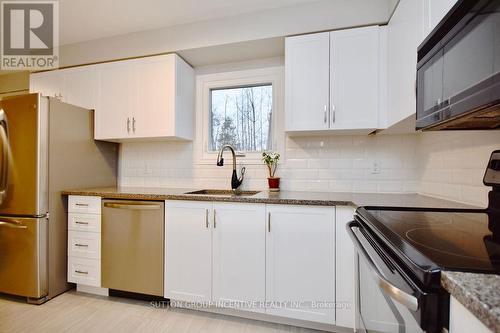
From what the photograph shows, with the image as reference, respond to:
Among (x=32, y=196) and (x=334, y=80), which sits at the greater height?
(x=334, y=80)

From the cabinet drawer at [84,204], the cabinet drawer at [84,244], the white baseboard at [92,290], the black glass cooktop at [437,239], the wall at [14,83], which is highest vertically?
the wall at [14,83]

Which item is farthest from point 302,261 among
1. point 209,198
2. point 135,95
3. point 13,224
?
point 13,224

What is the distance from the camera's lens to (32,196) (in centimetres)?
195

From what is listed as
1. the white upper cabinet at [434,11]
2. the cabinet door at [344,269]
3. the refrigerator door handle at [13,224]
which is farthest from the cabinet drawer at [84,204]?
the white upper cabinet at [434,11]

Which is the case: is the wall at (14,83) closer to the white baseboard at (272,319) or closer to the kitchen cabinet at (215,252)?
the kitchen cabinet at (215,252)

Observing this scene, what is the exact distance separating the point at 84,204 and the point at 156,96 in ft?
3.77

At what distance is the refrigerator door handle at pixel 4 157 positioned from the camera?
6.52 feet

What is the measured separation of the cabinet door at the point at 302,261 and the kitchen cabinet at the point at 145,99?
1307 millimetres

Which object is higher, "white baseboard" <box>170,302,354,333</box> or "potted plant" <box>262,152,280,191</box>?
"potted plant" <box>262,152,280,191</box>

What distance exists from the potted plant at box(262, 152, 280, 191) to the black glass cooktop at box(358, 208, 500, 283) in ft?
3.42

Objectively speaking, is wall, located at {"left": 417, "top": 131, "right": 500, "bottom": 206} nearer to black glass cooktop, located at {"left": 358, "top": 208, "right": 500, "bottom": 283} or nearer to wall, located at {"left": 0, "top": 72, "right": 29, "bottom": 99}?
black glass cooktop, located at {"left": 358, "top": 208, "right": 500, "bottom": 283}

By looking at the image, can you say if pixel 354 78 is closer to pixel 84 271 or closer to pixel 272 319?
pixel 272 319

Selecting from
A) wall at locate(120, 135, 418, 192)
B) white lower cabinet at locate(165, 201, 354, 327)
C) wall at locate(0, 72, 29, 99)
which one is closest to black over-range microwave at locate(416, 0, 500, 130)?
white lower cabinet at locate(165, 201, 354, 327)

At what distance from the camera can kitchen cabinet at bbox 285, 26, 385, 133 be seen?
179 cm
